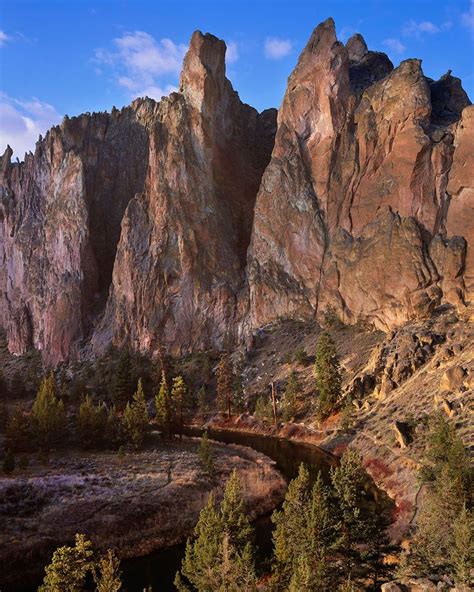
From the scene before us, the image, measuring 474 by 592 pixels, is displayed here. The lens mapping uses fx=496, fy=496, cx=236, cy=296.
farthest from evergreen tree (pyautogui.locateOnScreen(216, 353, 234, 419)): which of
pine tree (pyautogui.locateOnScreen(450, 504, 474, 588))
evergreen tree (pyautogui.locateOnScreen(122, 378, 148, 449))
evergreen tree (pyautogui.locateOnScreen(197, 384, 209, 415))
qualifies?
pine tree (pyautogui.locateOnScreen(450, 504, 474, 588))

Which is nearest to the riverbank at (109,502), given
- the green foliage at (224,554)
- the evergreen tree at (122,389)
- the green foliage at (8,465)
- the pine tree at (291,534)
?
the green foliage at (8,465)

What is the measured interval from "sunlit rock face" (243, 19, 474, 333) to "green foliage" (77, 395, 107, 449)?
51415 mm

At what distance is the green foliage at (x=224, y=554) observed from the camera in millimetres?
22406

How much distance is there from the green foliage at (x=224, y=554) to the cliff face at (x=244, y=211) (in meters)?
63.3

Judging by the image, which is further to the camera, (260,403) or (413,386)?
(260,403)

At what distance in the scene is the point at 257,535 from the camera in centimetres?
3509

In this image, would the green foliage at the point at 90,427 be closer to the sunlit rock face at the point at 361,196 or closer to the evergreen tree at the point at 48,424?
the evergreen tree at the point at 48,424

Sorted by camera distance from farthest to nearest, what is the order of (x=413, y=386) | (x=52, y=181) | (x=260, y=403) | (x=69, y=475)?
(x=52, y=181) < (x=260, y=403) < (x=413, y=386) < (x=69, y=475)

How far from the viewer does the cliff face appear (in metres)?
89.4

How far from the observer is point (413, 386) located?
199ft

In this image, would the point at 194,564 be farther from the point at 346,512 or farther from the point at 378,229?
the point at 378,229

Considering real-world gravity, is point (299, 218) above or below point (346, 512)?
above

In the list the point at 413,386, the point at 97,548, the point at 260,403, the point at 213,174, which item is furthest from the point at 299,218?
the point at 97,548

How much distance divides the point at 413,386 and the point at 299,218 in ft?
183
